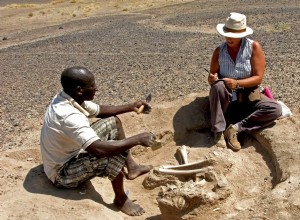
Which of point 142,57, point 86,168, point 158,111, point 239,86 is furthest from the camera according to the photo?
point 142,57

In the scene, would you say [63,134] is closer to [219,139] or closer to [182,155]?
[182,155]

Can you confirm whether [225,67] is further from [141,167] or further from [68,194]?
[68,194]

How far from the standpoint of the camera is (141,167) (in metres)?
5.14

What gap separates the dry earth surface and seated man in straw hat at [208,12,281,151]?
0.54 feet

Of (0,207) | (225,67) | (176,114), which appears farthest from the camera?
(176,114)

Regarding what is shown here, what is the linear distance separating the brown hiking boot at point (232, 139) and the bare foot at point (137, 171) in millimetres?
883

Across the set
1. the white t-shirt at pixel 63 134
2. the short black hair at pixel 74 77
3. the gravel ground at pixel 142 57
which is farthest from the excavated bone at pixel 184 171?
the gravel ground at pixel 142 57

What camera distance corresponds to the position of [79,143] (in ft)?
13.1


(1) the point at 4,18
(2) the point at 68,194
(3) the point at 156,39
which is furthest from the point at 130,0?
(2) the point at 68,194

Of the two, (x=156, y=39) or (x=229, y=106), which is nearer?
(x=229, y=106)

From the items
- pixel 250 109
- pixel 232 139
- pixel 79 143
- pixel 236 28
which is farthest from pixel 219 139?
pixel 79 143

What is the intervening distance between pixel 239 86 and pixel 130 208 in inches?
70.1

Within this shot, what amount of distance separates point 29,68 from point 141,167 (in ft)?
21.1

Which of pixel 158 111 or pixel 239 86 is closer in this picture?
pixel 239 86
